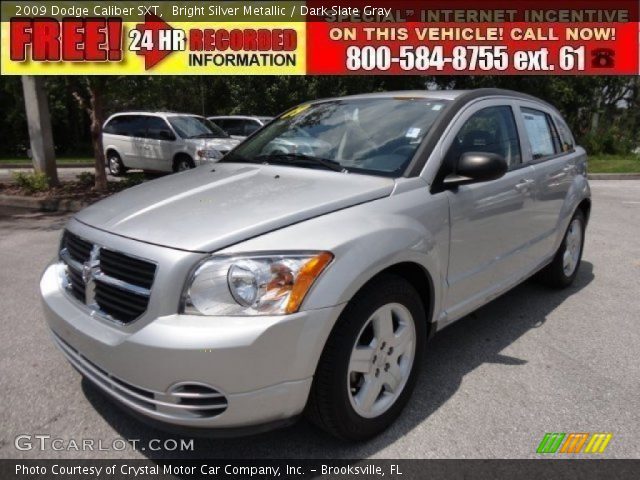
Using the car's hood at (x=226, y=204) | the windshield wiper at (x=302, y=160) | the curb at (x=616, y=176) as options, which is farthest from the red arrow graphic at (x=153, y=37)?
the curb at (x=616, y=176)

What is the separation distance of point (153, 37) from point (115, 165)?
170 inches

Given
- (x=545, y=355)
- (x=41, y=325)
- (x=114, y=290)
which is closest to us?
(x=114, y=290)

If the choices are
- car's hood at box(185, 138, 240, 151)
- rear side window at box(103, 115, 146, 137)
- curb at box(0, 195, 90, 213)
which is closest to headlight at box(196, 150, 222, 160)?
car's hood at box(185, 138, 240, 151)

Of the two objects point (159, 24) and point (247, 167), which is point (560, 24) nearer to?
point (159, 24)

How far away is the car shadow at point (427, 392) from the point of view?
8.11 feet

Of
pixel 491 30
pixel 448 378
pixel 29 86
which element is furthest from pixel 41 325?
pixel 491 30

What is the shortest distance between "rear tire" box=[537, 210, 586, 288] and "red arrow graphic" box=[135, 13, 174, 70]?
27.3 feet

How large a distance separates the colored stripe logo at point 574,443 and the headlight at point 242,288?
1453mm

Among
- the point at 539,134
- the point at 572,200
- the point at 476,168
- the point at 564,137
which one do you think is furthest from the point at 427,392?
the point at 564,137

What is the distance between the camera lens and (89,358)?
2344 mm

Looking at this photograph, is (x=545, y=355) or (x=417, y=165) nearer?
(x=417, y=165)

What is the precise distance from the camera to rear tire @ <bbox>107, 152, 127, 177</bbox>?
47.1ft

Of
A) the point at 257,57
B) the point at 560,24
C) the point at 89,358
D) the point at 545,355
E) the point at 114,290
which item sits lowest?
the point at 545,355

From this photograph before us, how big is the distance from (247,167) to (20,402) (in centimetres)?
182
